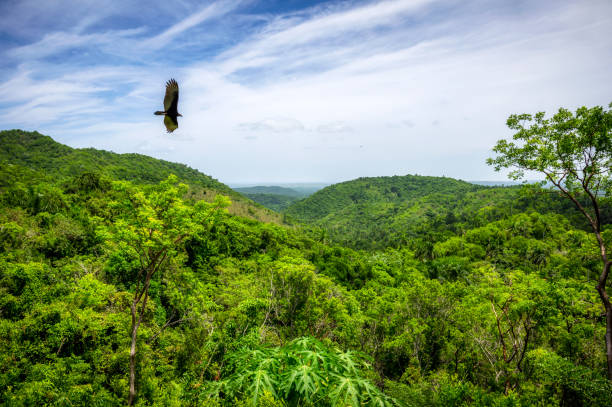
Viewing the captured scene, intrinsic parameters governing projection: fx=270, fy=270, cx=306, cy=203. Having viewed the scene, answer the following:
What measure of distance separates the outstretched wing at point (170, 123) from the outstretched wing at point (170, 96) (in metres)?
0.14

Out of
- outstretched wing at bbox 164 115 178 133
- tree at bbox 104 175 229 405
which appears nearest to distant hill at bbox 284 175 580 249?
tree at bbox 104 175 229 405

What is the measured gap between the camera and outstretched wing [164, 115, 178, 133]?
652 centimetres

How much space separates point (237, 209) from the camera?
273ft

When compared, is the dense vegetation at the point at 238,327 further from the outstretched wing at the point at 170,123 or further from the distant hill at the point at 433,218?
the distant hill at the point at 433,218

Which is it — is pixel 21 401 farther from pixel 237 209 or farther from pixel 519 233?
pixel 519 233

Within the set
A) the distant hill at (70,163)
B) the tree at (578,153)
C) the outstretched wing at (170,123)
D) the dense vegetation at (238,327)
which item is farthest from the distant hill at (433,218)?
the outstretched wing at (170,123)

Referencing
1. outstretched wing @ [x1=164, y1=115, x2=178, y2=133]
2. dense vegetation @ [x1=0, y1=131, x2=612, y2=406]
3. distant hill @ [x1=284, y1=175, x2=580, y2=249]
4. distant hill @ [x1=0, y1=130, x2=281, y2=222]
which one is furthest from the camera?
distant hill @ [x1=284, y1=175, x2=580, y2=249]

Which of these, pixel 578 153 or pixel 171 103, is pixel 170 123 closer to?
pixel 171 103

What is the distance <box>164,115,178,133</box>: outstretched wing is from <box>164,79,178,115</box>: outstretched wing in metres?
0.14

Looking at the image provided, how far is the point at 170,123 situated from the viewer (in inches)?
262

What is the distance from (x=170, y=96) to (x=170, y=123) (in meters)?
0.67

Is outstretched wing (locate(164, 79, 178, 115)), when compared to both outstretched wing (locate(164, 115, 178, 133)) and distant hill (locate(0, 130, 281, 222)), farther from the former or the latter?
distant hill (locate(0, 130, 281, 222))

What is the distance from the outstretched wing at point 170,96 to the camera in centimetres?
666

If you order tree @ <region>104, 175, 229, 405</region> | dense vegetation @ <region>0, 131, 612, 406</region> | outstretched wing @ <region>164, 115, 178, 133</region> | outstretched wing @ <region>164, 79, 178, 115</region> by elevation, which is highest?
outstretched wing @ <region>164, 79, 178, 115</region>
